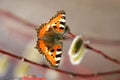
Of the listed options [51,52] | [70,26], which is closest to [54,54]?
[51,52]

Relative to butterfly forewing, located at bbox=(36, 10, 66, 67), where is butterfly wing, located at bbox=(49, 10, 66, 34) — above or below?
above

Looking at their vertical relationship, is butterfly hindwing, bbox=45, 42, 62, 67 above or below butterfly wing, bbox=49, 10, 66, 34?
below

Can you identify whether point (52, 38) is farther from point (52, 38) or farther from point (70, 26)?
point (70, 26)

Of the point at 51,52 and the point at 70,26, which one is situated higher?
the point at 70,26

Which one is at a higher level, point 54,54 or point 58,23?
point 58,23
